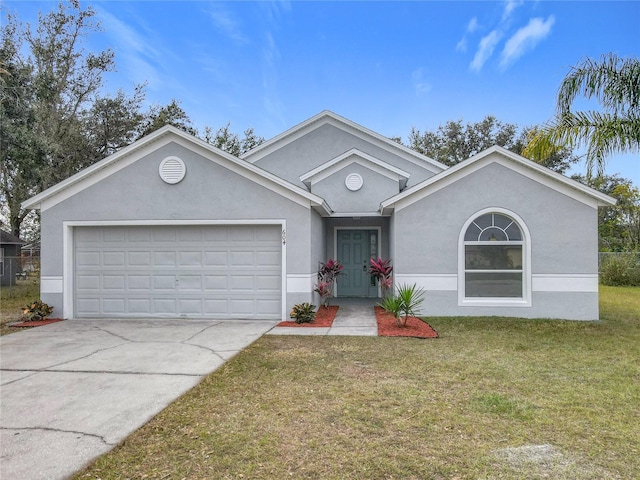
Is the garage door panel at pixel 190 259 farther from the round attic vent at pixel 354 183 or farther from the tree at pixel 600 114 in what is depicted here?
the tree at pixel 600 114

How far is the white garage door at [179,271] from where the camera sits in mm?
10414

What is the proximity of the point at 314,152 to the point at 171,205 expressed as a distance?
7158mm

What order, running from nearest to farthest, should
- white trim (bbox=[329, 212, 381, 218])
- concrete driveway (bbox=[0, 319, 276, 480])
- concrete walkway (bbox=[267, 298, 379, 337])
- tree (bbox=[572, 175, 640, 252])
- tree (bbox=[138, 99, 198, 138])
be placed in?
concrete driveway (bbox=[0, 319, 276, 480]) < concrete walkway (bbox=[267, 298, 379, 337]) < white trim (bbox=[329, 212, 381, 218]) < tree (bbox=[138, 99, 198, 138]) < tree (bbox=[572, 175, 640, 252])

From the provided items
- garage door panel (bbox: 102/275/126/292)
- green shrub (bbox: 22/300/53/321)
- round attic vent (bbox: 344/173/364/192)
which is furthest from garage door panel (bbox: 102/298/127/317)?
round attic vent (bbox: 344/173/364/192)

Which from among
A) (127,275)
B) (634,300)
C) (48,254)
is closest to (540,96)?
(634,300)

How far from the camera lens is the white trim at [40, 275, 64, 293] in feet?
34.5

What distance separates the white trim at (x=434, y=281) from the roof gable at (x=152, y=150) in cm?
315

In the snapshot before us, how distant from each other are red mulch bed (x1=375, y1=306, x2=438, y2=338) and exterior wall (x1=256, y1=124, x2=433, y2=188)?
24.0ft

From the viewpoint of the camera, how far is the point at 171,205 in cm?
1033

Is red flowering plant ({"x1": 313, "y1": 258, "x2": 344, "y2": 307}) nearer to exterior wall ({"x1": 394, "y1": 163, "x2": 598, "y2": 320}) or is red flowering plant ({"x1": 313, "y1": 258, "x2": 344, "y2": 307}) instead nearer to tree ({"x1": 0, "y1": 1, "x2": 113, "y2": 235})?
exterior wall ({"x1": 394, "y1": 163, "x2": 598, "y2": 320})

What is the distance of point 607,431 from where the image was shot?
399 centimetres

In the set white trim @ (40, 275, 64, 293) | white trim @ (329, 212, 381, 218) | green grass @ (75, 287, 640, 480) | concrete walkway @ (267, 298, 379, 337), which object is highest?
white trim @ (329, 212, 381, 218)

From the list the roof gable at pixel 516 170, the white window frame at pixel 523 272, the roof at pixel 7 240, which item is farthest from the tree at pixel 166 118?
the white window frame at pixel 523 272

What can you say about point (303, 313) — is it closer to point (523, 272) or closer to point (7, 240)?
point (523, 272)
